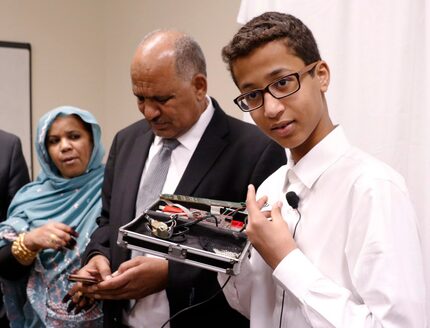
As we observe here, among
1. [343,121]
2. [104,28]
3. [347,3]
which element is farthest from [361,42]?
[104,28]

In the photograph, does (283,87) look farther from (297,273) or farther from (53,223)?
(53,223)

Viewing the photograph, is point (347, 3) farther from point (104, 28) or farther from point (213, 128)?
point (104, 28)

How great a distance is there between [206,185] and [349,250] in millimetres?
545

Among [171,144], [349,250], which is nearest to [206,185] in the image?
[171,144]

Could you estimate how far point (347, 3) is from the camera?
1.56m

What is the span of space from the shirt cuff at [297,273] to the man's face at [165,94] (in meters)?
0.62

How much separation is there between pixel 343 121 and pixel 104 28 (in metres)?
2.04

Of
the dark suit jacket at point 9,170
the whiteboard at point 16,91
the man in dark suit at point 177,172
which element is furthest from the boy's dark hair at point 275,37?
the whiteboard at point 16,91

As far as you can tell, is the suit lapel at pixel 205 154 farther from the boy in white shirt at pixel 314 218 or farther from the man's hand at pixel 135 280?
the boy in white shirt at pixel 314 218

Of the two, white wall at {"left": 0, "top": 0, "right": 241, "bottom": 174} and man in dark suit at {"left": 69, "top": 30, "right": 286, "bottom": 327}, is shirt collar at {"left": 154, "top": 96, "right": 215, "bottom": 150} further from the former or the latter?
white wall at {"left": 0, "top": 0, "right": 241, "bottom": 174}

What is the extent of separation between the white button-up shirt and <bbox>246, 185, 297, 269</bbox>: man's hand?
2cm

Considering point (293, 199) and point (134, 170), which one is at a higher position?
point (293, 199)

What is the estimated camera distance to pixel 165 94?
124cm

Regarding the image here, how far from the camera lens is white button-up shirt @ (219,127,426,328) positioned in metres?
0.71
